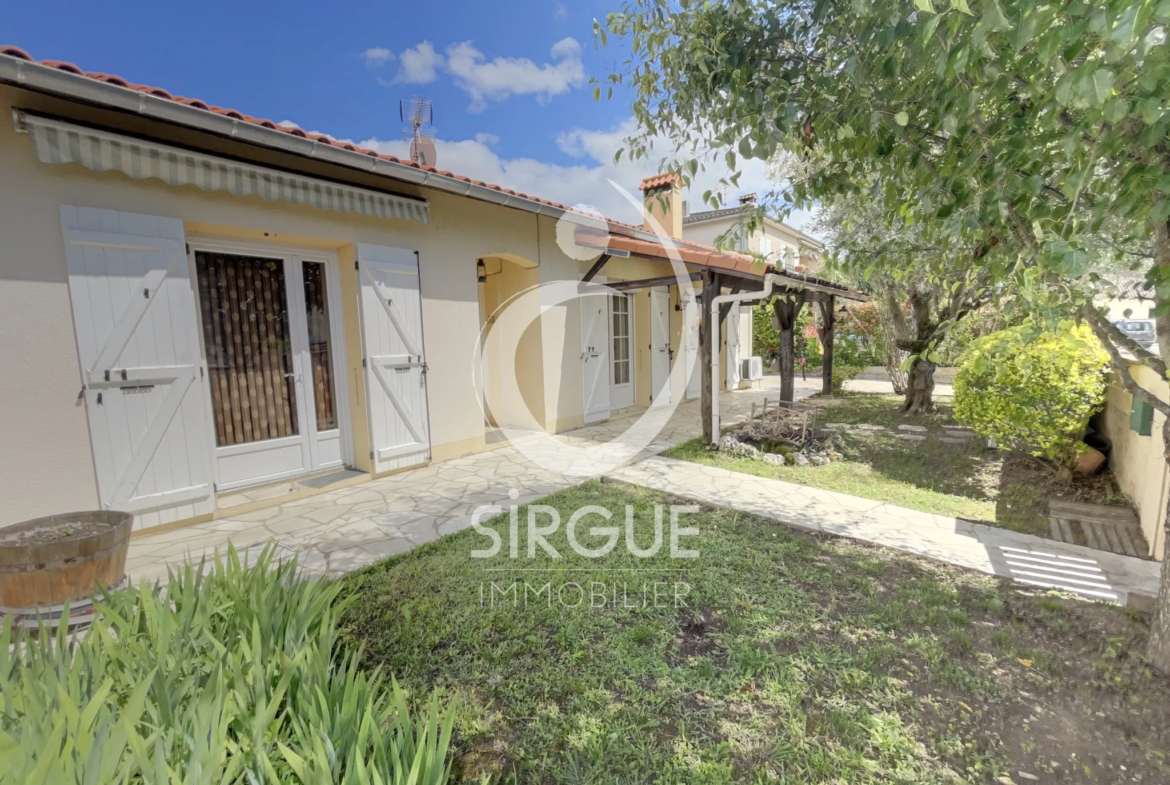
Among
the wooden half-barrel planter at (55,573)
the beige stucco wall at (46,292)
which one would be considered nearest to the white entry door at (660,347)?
the beige stucco wall at (46,292)

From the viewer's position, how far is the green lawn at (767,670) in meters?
2.09

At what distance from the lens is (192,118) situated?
12.4 ft

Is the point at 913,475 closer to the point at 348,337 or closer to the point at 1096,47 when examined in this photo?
the point at 1096,47

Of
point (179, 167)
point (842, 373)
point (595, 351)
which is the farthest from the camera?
point (842, 373)

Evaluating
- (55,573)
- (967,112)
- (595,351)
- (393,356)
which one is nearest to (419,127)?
(595,351)

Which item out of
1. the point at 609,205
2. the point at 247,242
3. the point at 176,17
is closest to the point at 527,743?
the point at 247,242

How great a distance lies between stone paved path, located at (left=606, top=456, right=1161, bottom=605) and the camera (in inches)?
134

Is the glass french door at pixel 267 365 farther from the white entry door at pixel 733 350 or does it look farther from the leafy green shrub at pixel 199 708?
the white entry door at pixel 733 350

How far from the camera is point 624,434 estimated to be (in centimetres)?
846

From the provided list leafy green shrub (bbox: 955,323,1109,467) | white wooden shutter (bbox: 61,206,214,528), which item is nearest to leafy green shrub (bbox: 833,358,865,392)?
leafy green shrub (bbox: 955,323,1109,467)

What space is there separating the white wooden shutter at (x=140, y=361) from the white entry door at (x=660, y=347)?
8018mm

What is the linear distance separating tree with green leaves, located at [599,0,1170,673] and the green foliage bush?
37.8 ft

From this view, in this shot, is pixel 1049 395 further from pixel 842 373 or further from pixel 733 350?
pixel 842 373

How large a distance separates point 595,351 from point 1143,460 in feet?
22.1
